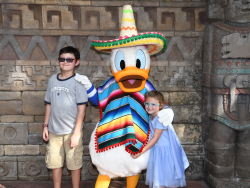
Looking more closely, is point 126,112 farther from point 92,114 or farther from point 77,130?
point 92,114

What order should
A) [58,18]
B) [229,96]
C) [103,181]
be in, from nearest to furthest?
[103,181]
[229,96]
[58,18]

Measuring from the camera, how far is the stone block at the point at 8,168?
3197 mm

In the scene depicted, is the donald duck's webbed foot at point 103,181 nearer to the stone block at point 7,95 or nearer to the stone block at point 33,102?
the stone block at point 33,102

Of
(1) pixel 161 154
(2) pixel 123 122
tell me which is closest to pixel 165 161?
(1) pixel 161 154

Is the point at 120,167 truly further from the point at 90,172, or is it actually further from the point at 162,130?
the point at 90,172

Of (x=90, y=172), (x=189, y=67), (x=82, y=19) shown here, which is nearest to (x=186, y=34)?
(x=189, y=67)

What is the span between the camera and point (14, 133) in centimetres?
321

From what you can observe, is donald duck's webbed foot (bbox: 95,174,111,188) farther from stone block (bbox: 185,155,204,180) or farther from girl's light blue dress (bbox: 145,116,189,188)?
stone block (bbox: 185,155,204,180)

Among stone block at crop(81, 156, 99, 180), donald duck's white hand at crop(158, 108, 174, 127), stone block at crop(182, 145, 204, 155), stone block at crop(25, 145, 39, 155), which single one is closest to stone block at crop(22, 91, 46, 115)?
stone block at crop(25, 145, 39, 155)

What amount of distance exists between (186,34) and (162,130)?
62.1 inches

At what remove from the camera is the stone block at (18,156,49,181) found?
10.5 feet

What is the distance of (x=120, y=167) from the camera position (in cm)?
229

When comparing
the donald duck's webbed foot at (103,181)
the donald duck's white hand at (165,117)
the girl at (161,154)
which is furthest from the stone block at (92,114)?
the donald duck's white hand at (165,117)

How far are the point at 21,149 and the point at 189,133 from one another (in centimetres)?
240
